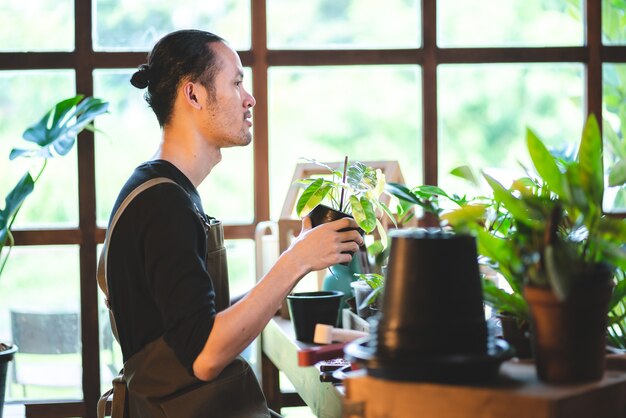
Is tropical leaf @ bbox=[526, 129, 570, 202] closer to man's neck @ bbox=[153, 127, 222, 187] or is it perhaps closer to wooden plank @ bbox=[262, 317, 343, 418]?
wooden plank @ bbox=[262, 317, 343, 418]

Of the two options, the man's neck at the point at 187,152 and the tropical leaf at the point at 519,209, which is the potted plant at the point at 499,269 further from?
the man's neck at the point at 187,152

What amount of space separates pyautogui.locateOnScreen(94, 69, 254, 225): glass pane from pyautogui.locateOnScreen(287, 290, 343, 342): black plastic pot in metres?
1.26

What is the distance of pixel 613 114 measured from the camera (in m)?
3.61

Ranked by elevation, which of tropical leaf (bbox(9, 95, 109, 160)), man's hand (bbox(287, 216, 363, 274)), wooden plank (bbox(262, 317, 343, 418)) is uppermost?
tropical leaf (bbox(9, 95, 109, 160))

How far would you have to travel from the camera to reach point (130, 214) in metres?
1.86

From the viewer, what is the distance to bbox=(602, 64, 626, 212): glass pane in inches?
141

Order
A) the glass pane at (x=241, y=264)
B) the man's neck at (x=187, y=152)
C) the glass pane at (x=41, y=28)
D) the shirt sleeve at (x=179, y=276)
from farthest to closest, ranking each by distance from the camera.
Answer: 1. the glass pane at (x=241, y=264)
2. the glass pane at (x=41, y=28)
3. the man's neck at (x=187, y=152)
4. the shirt sleeve at (x=179, y=276)

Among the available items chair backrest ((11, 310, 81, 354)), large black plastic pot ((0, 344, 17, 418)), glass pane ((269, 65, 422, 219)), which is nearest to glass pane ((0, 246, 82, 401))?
chair backrest ((11, 310, 81, 354))

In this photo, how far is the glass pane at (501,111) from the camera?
140 inches

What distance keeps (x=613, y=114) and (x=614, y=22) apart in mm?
396

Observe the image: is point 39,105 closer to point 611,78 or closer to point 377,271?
point 377,271

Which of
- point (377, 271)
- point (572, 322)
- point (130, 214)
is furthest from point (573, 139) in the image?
point (572, 322)

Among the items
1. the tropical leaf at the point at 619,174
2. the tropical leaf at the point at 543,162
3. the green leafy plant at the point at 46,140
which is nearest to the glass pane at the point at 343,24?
the green leafy plant at the point at 46,140

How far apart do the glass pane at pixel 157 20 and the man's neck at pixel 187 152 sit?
4.37 ft
